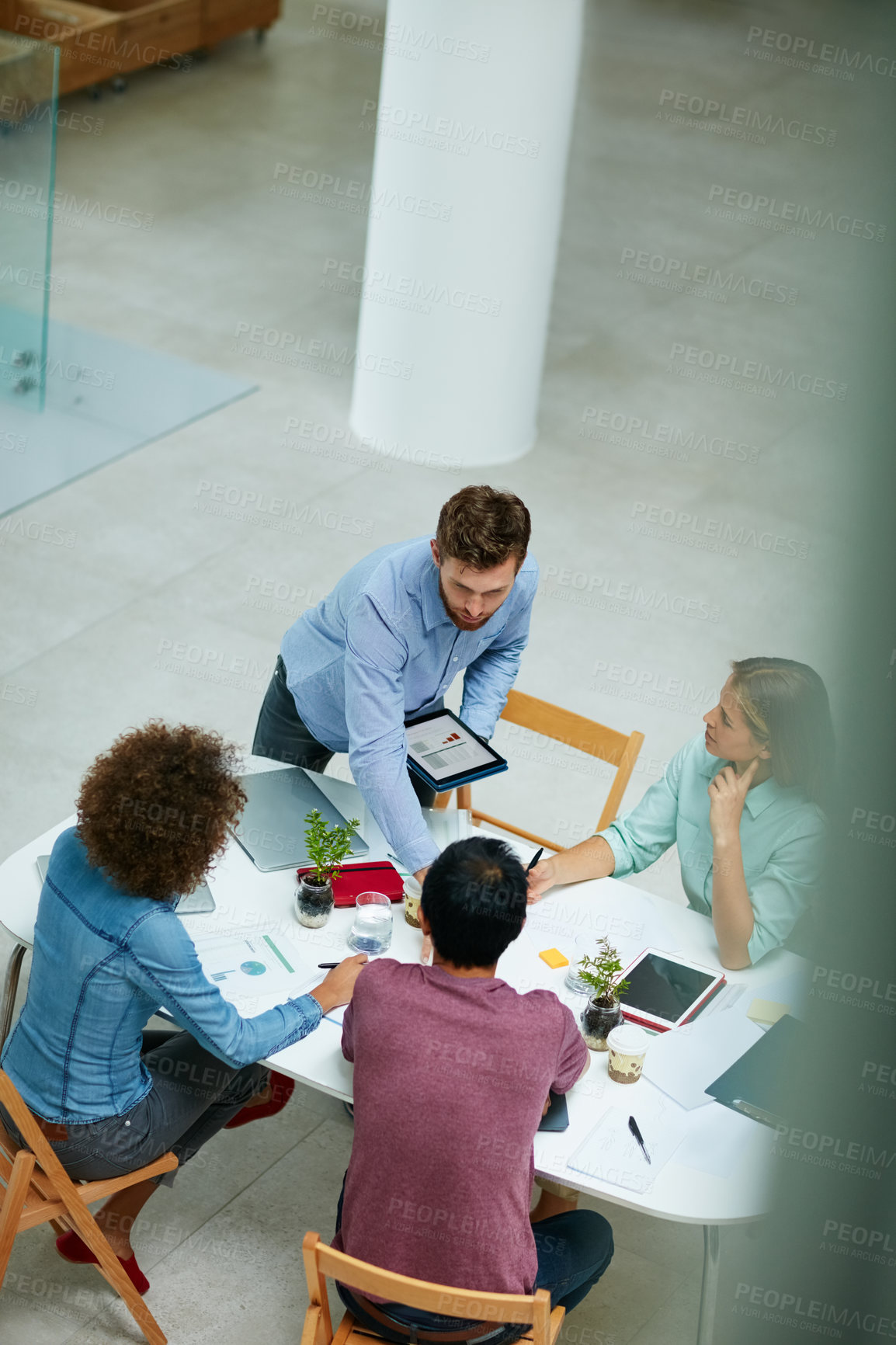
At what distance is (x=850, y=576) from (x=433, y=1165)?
7.10 feet

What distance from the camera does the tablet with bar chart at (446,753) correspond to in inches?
135

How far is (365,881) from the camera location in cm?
330

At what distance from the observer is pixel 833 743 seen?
0.41m

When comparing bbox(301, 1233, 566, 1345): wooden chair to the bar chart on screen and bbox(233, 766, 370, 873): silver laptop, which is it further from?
the bar chart on screen

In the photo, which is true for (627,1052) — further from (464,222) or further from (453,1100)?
(464,222)

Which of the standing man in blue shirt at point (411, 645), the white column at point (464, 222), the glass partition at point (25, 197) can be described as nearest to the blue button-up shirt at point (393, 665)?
the standing man in blue shirt at point (411, 645)

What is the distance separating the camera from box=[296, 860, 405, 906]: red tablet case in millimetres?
3246

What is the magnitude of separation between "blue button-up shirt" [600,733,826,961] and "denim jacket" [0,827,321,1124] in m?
1.00

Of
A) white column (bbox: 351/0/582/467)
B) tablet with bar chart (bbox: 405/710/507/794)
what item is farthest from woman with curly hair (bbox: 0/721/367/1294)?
white column (bbox: 351/0/582/467)

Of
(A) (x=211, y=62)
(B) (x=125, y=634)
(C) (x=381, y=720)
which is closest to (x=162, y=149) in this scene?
(A) (x=211, y=62)

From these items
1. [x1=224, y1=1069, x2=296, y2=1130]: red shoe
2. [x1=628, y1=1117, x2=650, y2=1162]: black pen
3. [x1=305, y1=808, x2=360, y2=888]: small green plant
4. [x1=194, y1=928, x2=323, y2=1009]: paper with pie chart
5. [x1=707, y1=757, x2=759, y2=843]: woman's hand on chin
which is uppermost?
[x1=707, y1=757, x2=759, y2=843]: woman's hand on chin

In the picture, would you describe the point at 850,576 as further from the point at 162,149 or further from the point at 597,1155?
the point at 162,149

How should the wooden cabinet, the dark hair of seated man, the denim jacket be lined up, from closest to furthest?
the dark hair of seated man < the denim jacket < the wooden cabinet

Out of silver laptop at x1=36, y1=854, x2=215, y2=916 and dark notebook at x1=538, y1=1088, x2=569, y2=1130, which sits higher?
dark notebook at x1=538, y1=1088, x2=569, y2=1130
